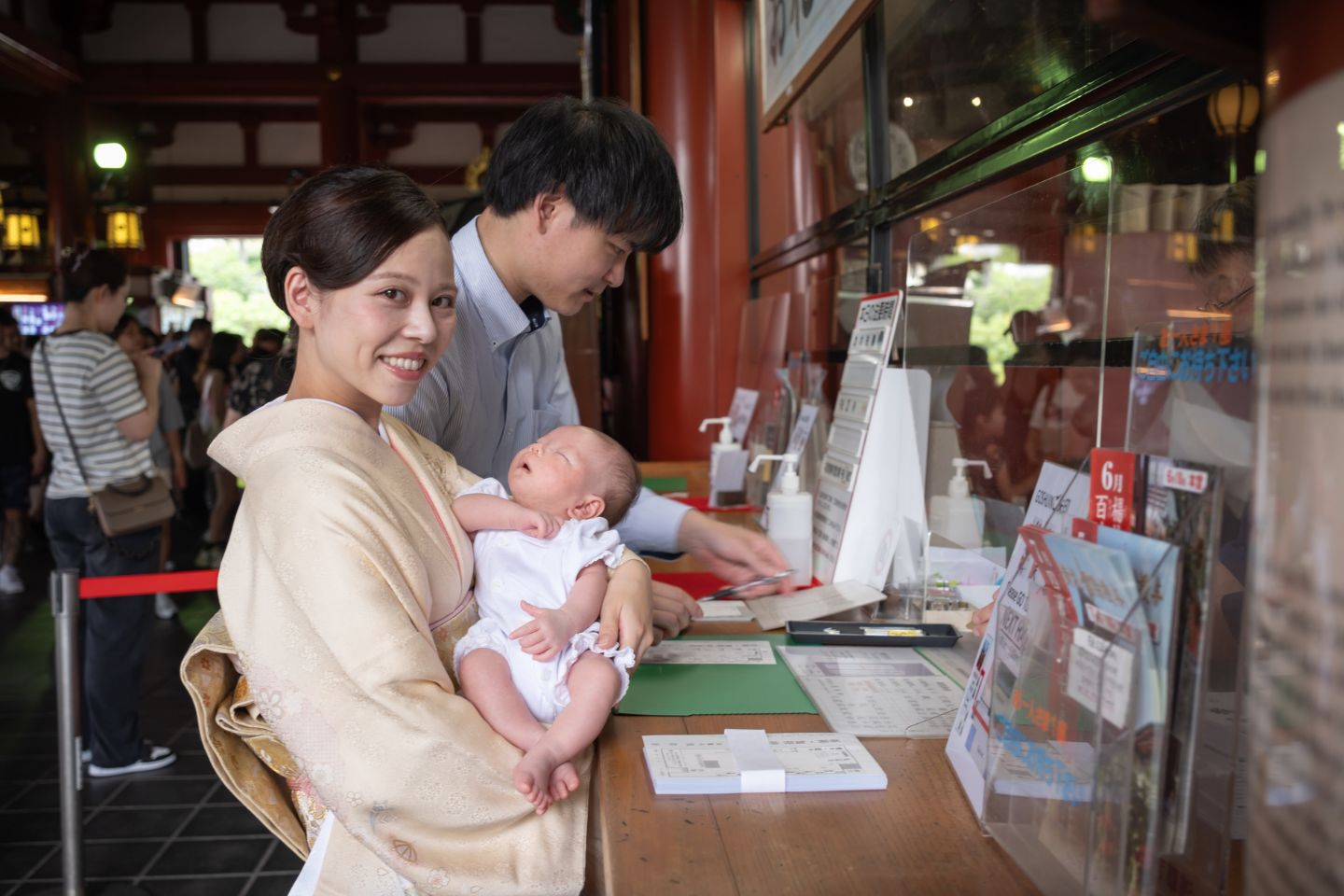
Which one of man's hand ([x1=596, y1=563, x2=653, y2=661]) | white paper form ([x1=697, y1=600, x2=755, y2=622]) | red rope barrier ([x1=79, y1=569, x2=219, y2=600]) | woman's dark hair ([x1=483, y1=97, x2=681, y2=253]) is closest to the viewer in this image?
man's hand ([x1=596, y1=563, x2=653, y2=661])

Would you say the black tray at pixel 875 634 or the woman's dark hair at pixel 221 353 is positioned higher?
the woman's dark hair at pixel 221 353

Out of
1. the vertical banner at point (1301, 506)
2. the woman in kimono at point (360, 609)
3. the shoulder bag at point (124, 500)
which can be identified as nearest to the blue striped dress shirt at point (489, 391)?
the woman in kimono at point (360, 609)

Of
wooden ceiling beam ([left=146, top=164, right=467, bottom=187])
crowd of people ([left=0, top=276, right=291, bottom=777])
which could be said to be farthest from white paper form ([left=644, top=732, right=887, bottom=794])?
wooden ceiling beam ([left=146, top=164, right=467, bottom=187])

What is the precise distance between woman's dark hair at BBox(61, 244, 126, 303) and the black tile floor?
1.57 metres

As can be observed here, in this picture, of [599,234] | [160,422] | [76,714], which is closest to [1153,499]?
[599,234]

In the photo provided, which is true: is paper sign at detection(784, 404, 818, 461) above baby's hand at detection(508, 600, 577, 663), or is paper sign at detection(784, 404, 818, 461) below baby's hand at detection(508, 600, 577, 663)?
above

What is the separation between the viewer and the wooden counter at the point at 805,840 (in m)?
0.85

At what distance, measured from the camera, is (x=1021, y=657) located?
0.89 metres

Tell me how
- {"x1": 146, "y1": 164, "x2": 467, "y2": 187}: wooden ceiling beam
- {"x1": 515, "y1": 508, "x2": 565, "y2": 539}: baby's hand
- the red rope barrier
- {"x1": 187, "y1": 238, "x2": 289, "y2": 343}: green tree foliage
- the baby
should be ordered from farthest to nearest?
{"x1": 187, "y1": 238, "x2": 289, "y2": 343}: green tree foliage, {"x1": 146, "y1": 164, "x2": 467, "y2": 187}: wooden ceiling beam, the red rope barrier, {"x1": 515, "y1": 508, "x2": 565, "y2": 539}: baby's hand, the baby

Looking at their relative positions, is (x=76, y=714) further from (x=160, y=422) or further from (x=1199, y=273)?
(x=160, y=422)

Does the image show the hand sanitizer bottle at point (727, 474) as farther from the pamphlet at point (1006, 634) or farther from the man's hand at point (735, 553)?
the pamphlet at point (1006, 634)

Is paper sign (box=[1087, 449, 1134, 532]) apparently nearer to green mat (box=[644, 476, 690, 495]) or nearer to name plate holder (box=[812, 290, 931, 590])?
name plate holder (box=[812, 290, 931, 590])

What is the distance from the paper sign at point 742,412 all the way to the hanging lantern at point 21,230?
9198mm

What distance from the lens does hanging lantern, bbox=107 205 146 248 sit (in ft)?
33.6
